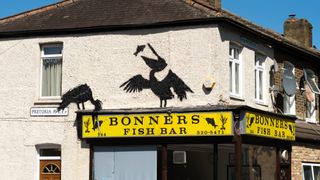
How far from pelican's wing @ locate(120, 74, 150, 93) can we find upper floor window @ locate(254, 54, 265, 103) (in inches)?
148

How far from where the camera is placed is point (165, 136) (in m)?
16.8

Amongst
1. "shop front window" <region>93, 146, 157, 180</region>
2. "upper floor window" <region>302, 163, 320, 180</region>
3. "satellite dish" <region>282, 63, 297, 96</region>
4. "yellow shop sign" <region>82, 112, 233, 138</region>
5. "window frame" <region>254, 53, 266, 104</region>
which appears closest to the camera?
"yellow shop sign" <region>82, 112, 233, 138</region>

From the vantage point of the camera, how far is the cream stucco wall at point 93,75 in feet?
56.2

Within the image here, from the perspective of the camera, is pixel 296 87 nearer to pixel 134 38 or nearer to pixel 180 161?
pixel 180 161

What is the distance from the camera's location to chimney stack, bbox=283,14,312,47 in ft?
86.7

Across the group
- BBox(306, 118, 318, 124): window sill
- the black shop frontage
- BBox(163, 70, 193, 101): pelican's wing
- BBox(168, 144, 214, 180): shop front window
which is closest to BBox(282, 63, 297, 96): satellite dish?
the black shop frontage

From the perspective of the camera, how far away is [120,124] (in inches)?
681

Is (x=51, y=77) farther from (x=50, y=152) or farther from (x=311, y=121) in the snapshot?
(x=311, y=121)

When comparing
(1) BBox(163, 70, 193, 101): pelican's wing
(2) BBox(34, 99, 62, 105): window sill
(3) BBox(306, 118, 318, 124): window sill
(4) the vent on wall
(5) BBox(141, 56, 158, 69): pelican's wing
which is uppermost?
(5) BBox(141, 56, 158, 69): pelican's wing

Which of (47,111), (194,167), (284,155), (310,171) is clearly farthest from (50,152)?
(310,171)

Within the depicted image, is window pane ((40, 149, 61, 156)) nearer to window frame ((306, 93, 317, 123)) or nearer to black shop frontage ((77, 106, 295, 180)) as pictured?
black shop frontage ((77, 106, 295, 180))

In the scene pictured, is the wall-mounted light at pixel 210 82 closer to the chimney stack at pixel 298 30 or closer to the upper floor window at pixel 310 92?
the upper floor window at pixel 310 92

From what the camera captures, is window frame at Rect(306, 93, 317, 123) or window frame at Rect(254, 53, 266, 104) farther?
window frame at Rect(306, 93, 317, 123)

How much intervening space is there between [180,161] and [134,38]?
13.1 feet
